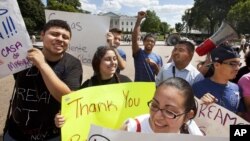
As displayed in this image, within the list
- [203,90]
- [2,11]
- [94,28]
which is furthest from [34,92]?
[94,28]

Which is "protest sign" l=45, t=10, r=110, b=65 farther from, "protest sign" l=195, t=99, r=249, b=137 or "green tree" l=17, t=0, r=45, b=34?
"green tree" l=17, t=0, r=45, b=34

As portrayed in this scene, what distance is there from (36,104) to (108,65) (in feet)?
2.98

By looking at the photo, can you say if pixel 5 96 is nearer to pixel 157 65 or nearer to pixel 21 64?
pixel 157 65

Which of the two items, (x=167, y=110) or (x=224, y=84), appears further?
(x=224, y=84)

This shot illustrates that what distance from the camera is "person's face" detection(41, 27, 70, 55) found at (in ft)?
9.06

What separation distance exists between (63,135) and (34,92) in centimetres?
46

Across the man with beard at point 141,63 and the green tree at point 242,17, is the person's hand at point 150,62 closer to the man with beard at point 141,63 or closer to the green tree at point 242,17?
the man with beard at point 141,63

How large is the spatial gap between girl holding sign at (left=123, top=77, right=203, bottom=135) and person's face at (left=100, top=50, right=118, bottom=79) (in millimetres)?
1323

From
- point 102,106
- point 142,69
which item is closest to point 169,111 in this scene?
point 102,106

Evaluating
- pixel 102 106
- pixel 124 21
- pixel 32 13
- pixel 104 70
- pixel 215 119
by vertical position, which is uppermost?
pixel 124 21

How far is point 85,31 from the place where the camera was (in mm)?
5598

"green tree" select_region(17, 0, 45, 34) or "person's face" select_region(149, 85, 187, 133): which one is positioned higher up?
"green tree" select_region(17, 0, 45, 34)

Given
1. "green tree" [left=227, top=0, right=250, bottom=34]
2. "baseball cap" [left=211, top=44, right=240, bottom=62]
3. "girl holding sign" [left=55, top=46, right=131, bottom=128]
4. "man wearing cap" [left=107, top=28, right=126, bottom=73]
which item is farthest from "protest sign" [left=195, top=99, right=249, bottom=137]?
"green tree" [left=227, top=0, right=250, bottom=34]

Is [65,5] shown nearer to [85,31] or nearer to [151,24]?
[151,24]
